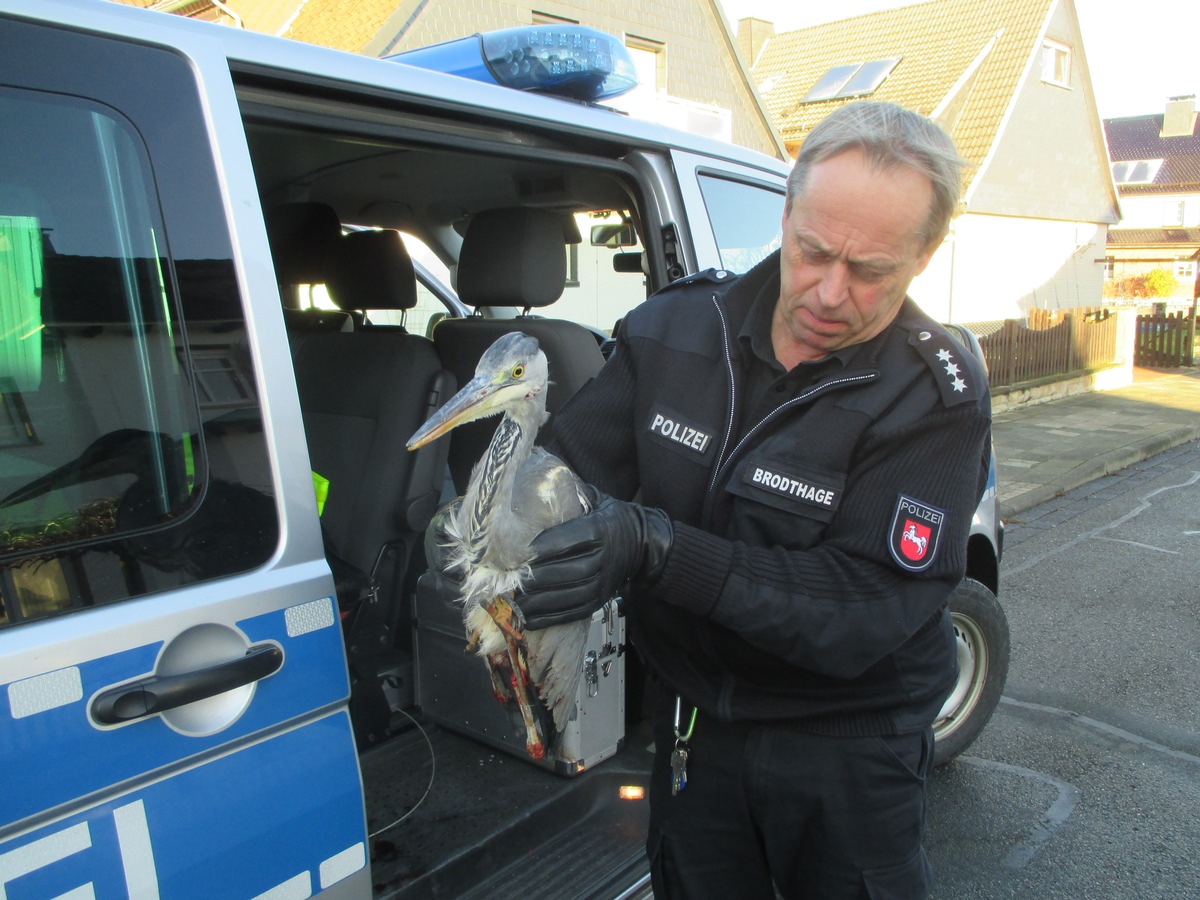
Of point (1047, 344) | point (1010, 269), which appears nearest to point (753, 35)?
point (1010, 269)

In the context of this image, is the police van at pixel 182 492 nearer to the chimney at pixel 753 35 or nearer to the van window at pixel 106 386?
the van window at pixel 106 386

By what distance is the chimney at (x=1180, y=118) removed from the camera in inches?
1649

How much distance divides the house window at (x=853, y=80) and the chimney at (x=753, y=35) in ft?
9.15

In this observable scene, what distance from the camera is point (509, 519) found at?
52.0 inches

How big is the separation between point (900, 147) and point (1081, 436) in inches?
400

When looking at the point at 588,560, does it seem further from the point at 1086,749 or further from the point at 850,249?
the point at 1086,749

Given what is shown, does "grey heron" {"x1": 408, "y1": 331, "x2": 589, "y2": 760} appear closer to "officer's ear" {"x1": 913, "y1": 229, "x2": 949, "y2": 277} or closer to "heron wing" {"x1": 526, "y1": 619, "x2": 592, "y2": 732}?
"heron wing" {"x1": 526, "y1": 619, "x2": 592, "y2": 732}

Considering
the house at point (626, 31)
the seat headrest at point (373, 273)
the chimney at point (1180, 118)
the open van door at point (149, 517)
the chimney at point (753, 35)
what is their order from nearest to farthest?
the open van door at point (149, 517) → the seat headrest at point (373, 273) → the house at point (626, 31) → the chimney at point (753, 35) → the chimney at point (1180, 118)

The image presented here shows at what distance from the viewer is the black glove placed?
1288mm

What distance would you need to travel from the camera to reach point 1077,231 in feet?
61.7

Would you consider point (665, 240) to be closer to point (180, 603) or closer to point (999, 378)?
point (180, 603)

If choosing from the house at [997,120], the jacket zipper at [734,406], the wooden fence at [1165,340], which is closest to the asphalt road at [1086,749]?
the jacket zipper at [734,406]

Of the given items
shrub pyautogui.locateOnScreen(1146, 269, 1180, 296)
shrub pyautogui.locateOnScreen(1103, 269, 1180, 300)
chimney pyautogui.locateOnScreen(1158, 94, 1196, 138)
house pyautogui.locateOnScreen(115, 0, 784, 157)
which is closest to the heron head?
house pyautogui.locateOnScreen(115, 0, 784, 157)

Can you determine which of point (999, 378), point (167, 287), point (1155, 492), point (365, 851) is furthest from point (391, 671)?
point (999, 378)
